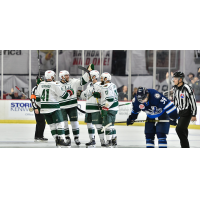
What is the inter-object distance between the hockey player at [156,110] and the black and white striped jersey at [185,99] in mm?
353

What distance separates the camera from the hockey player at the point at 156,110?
4.58m

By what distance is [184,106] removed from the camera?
490cm

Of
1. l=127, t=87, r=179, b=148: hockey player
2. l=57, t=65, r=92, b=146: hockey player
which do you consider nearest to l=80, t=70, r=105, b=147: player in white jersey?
l=57, t=65, r=92, b=146: hockey player

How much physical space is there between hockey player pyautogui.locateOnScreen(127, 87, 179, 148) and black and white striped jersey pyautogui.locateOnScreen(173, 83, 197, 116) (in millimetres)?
353

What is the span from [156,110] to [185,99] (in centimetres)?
52

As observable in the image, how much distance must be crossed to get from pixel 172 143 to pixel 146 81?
445 centimetres

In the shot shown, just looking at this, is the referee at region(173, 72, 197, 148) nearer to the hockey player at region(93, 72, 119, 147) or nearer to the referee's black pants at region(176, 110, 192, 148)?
the referee's black pants at region(176, 110, 192, 148)

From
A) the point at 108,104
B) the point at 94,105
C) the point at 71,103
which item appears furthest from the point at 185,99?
the point at 71,103

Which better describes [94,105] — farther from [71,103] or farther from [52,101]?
[52,101]

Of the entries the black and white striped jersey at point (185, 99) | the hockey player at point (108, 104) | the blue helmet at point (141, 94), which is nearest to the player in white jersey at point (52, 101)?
the hockey player at point (108, 104)

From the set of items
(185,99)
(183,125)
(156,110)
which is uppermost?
(185,99)

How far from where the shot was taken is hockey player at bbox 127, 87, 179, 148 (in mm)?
4578

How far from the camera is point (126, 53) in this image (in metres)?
10.3

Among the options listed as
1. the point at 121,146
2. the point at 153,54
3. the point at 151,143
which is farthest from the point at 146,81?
the point at 151,143
